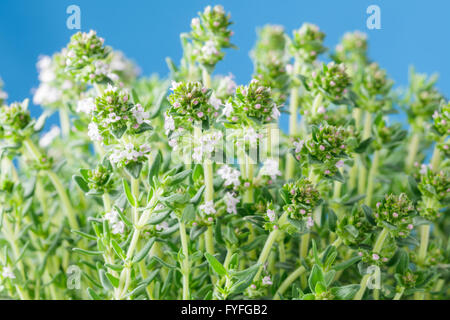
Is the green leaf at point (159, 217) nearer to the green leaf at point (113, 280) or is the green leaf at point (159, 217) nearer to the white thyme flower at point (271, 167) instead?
the green leaf at point (113, 280)

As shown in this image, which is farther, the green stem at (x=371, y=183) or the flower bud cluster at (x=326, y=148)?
the green stem at (x=371, y=183)

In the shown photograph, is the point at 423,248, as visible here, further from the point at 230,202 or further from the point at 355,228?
the point at 230,202

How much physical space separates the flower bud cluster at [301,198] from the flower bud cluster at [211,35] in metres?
0.43

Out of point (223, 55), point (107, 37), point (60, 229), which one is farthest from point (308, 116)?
point (60, 229)

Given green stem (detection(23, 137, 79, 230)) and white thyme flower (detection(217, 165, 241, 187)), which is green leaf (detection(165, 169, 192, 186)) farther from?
green stem (detection(23, 137, 79, 230))

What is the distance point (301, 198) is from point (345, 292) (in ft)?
0.68

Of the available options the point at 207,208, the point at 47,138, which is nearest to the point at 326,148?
the point at 207,208

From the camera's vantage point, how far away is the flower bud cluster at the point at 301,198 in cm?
102

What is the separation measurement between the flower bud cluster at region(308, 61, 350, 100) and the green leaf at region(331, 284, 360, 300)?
0.46 metres

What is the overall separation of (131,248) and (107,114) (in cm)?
27

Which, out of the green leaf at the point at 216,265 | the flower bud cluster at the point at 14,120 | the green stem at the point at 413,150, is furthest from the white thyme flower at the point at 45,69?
the green stem at the point at 413,150

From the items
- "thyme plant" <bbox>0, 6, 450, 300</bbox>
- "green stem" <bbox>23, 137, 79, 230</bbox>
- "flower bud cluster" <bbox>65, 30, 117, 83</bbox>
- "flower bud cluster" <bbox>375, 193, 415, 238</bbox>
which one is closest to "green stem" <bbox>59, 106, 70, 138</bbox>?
"thyme plant" <bbox>0, 6, 450, 300</bbox>
